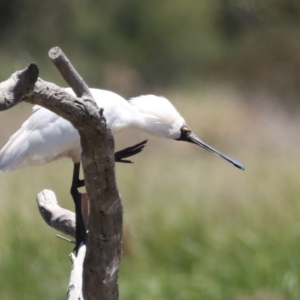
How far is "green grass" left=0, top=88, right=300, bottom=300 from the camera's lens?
14.9 ft

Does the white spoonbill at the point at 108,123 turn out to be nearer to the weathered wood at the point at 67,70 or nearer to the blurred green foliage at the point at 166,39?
the weathered wood at the point at 67,70

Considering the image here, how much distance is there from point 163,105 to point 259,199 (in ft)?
9.49

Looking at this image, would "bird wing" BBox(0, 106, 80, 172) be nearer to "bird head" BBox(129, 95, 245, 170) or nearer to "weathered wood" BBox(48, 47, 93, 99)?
"bird head" BBox(129, 95, 245, 170)

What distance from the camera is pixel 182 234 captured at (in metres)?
5.20

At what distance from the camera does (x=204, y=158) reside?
825 cm

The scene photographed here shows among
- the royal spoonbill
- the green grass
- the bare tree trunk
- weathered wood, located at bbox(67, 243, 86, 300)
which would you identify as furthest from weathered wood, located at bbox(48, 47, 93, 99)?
the green grass

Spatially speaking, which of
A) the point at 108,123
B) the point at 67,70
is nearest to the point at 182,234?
the point at 108,123

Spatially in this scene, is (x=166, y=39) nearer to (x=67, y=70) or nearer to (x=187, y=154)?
(x=187, y=154)

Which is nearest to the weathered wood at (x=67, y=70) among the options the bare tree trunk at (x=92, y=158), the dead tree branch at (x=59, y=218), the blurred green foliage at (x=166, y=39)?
the bare tree trunk at (x=92, y=158)

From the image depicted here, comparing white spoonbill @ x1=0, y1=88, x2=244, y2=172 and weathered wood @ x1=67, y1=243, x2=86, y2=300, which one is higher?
white spoonbill @ x1=0, y1=88, x2=244, y2=172

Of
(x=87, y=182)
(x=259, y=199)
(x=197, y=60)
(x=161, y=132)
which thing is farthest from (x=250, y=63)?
(x=87, y=182)

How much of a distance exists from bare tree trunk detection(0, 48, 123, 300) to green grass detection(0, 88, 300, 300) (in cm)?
268

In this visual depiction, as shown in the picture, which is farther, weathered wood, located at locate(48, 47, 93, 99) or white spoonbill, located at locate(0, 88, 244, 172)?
white spoonbill, located at locate(0, 88, 244, 172)

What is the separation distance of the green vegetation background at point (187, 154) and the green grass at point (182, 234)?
10 mm
